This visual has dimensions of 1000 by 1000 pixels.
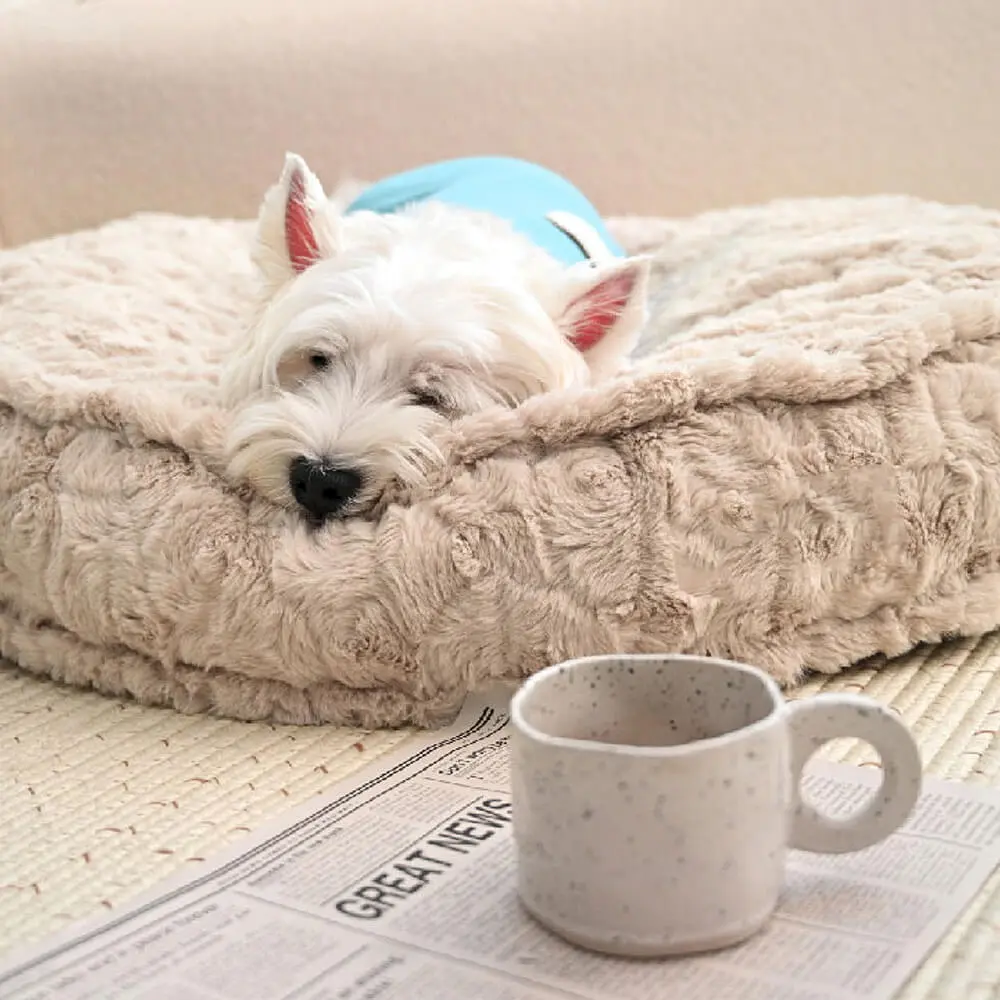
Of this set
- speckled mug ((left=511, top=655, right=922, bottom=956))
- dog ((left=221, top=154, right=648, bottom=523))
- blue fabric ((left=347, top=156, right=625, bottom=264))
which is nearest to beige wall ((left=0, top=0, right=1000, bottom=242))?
blue fabric ((left=347, top=156, right=625, bottom=264))

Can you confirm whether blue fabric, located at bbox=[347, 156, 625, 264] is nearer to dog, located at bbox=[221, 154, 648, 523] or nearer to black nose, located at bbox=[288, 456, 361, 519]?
dog, located at bbox=[221, 154, 648, 523]

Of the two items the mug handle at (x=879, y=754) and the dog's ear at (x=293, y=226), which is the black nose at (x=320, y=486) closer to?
the dog's ear at (x=293, y=226)

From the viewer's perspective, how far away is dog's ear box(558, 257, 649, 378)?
1.34 metres

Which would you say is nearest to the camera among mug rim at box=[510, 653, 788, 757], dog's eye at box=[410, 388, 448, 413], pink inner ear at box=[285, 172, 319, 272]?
mug rim at box=[510, 653, 788, 757]

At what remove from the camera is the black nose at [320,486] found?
3.67 ft

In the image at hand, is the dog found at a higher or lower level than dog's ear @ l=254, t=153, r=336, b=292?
lower

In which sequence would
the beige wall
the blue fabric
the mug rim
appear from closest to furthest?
the mug rim, the blue fabric, the beige wall

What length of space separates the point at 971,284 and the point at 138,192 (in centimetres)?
169

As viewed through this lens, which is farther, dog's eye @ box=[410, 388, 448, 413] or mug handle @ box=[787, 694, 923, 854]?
dog's eye @ box=[410, 388, 448, 413]

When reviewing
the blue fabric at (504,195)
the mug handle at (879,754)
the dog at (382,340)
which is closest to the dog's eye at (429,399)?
the dog at (382,340)

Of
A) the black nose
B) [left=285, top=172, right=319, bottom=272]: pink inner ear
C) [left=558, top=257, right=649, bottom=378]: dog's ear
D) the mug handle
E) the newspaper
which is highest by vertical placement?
[left=285, top=172, right=319, bottom=272]: pink inner ear

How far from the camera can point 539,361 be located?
1283mm

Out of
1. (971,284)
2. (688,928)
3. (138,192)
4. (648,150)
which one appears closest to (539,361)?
(971,284)

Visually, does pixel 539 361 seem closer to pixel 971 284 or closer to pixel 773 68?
pixel 971 284
